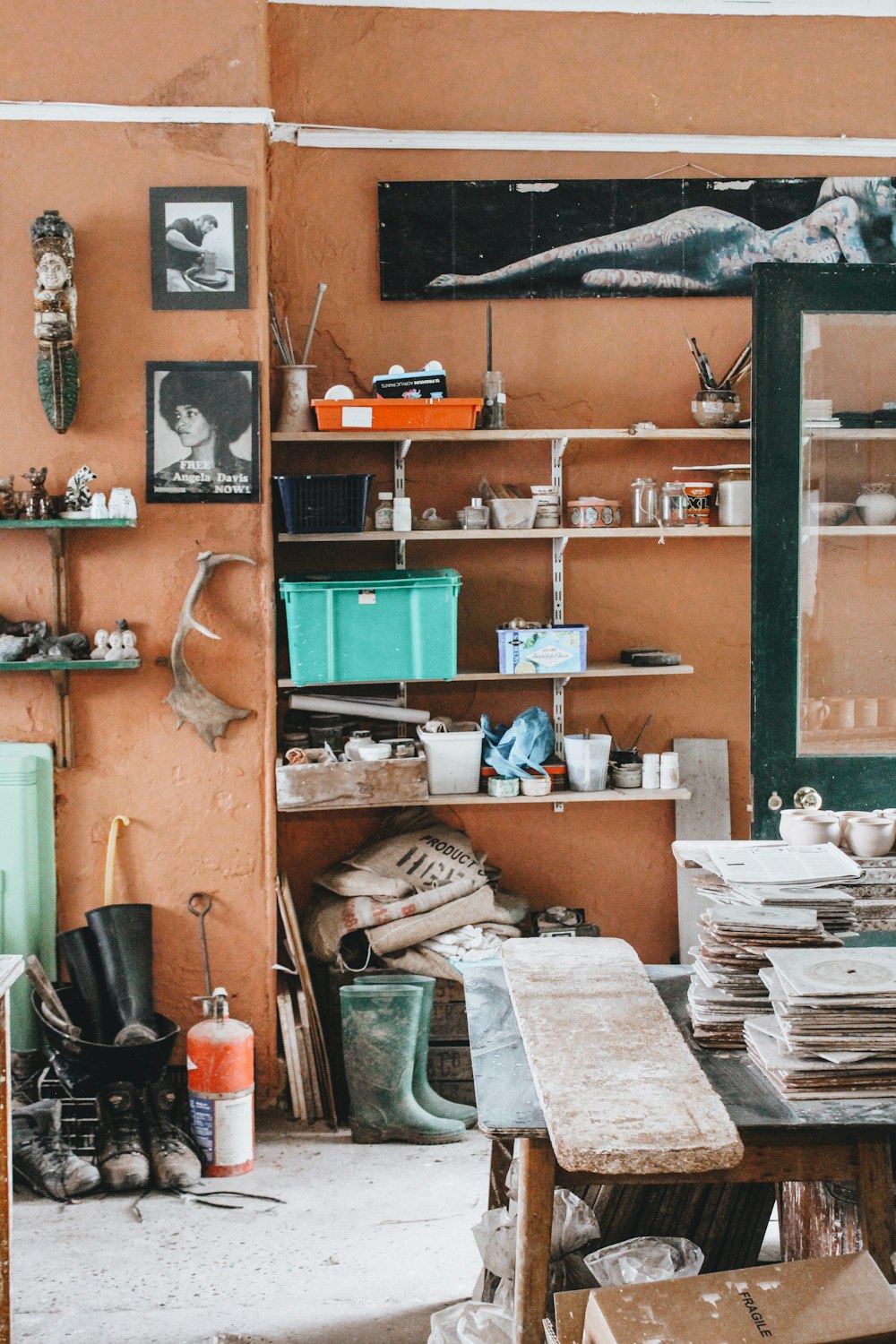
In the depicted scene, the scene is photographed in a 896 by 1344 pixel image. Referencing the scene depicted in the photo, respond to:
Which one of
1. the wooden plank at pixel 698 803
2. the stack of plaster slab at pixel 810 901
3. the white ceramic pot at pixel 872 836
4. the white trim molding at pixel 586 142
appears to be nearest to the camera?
the stack of plaster slab at pixel 810 901

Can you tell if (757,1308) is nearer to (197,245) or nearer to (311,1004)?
(311,1004)

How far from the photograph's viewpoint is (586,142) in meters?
4.58

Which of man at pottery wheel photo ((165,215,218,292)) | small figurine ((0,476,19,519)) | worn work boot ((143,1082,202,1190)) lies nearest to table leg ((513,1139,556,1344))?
worn work boot ((143,1082,202,1190))

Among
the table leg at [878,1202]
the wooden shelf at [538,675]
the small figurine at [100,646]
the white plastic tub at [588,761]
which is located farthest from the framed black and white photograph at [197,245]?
the table leg at [878,1202]

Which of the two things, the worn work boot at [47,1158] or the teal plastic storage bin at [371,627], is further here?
the teal plastic storage bin at [371,627]

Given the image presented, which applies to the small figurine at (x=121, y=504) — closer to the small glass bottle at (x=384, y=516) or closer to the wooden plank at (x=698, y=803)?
the small glass bottle at (x=384, y=516)

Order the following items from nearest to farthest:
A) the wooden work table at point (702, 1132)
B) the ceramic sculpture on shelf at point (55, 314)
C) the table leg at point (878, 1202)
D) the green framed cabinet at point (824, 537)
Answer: the wooden work table at point (702, 1132), the table leg at point (878, 1202), the green framed cabinet at point (824, 537), the ceramic sculpture on shelf at point (55, 314)

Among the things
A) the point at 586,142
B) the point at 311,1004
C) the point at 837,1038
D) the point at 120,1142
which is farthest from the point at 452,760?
the point at 837,1038

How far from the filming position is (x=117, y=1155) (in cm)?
377

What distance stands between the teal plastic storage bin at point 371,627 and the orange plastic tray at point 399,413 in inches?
20.3

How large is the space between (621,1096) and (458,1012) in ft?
7.99

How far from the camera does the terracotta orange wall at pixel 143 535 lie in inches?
160

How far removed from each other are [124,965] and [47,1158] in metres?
0.61

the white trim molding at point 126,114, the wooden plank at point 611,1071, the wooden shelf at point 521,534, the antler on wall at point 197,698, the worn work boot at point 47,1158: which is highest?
the white trim molding at point 126,114
